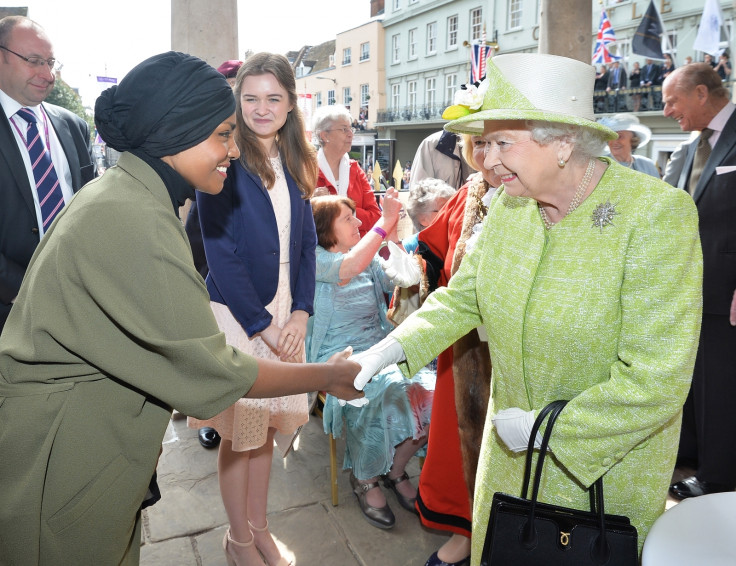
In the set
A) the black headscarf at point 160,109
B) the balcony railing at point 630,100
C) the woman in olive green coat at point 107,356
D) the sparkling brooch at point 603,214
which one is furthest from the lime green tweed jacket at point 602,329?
the balcony railing at point 630,100

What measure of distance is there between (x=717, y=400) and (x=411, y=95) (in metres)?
32.5

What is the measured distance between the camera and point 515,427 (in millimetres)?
1551

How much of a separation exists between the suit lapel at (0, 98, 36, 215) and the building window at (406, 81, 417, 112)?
31782 millimetres

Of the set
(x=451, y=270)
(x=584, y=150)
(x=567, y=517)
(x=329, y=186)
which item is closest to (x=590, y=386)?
(x=567, y=517)

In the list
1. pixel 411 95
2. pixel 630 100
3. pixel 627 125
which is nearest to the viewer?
pixel 627 125

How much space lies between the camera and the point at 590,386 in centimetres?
152

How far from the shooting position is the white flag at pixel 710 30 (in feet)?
18.9

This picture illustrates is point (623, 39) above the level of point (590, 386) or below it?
above

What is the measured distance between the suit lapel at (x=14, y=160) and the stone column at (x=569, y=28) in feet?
11.2

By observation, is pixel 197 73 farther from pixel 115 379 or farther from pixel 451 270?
pixel 451 270

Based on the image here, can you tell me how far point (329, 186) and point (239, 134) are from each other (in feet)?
6.03

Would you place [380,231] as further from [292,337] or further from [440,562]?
[440,562]

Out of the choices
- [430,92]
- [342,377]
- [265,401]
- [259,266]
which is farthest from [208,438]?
[430,92]

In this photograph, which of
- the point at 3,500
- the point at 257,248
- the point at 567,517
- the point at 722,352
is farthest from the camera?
the point at 722,352
